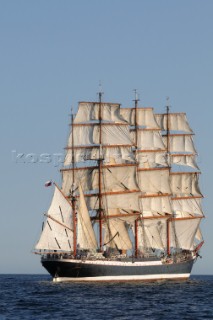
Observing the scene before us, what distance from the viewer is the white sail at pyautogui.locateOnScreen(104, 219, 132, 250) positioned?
132 m

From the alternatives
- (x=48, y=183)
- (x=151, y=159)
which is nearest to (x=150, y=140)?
(x=151, y=159)

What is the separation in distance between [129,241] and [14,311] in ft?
186

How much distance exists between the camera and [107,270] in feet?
410

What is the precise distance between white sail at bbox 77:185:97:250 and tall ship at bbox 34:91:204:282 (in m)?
0.13

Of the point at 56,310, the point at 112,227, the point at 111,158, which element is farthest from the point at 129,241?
the point at 56,310

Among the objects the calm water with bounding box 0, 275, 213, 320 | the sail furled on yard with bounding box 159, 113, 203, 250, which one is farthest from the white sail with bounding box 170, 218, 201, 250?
the calm water with bounding box 0, 275, 213, 320

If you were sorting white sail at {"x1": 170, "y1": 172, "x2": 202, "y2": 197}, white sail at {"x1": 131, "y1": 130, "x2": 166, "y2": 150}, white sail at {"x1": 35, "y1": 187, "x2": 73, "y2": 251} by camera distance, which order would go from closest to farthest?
white sail at {"x1": 35, "y1": 187, "x2": 73, "y2": 251}
white sail at {"x1": 131, "y1": 130, "x2": 166, "y2": 150}
white sail at {"x1": 170, "y1": 172, "x2": 202, "y2": 197}

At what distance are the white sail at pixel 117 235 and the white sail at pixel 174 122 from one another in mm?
20000

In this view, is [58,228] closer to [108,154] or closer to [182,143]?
[108,154]

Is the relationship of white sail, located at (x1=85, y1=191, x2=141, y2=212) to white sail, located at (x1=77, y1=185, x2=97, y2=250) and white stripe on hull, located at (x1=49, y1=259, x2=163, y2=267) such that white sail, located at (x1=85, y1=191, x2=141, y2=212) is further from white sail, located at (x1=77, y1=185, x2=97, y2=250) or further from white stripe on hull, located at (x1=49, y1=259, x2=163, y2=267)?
white sail, located at (x1=77, y1=185, x2=97, y2=250)

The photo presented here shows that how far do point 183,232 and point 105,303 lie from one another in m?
62.1

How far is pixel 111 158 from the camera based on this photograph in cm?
13238

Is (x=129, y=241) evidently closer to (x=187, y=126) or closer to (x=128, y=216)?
(x=128, y=216)

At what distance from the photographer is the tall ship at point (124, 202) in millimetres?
122438
